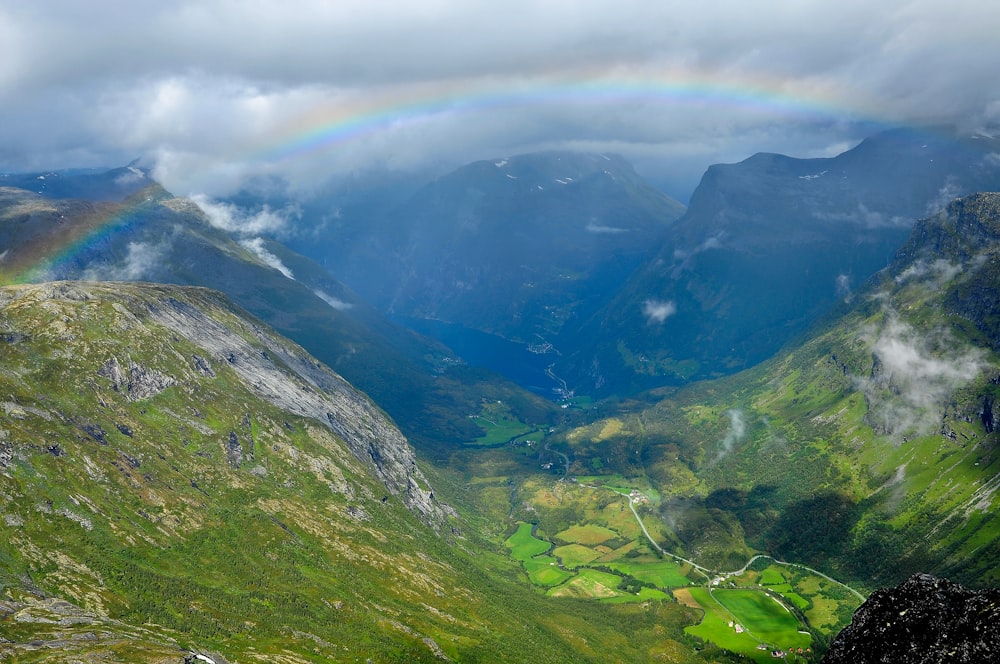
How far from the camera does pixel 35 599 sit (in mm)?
192000

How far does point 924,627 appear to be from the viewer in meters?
45.2

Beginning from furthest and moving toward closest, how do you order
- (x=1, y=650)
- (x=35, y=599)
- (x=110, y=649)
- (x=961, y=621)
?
1. (x=35, y=599)
2. (x=110, y=649)
3. (x=1, y=650)
4. (x=961, y=621)

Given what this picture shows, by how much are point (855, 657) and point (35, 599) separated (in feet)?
727

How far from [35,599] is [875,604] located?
222642 millimetres

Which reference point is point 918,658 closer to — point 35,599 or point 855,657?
point 855,657

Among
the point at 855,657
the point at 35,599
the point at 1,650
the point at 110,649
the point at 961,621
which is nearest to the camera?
the point at 961,621

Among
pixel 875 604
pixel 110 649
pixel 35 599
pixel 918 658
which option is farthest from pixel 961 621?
pixel 35 599

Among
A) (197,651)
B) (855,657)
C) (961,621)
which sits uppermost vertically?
(961,621)

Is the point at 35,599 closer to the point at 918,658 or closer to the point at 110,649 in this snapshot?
the point at 110,649

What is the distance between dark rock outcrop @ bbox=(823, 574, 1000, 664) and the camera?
136 feet

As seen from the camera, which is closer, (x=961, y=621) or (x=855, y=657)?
(x=961, y=621)

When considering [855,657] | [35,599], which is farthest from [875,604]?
[35,599]

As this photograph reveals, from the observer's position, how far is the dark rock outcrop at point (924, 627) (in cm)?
4153

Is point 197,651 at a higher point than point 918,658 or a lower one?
lower
